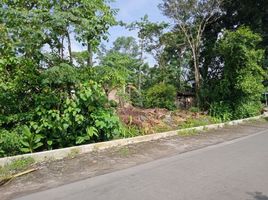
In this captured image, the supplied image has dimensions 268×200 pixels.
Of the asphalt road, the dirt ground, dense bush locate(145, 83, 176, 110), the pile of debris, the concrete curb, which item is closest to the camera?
the asphalt road

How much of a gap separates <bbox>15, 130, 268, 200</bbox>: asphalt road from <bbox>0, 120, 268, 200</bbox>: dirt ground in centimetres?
40

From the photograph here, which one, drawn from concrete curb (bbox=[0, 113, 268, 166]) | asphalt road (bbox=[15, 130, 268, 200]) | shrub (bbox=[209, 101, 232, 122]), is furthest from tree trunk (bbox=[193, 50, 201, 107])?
asphalt road (bbox=[15, 130, 268, 200])

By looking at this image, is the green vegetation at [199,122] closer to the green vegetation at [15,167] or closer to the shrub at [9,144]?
the shrub at [9,144]

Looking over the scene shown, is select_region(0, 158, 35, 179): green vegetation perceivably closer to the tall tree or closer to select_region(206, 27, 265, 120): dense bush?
select_region(206, 27, 265, 120): dense bush

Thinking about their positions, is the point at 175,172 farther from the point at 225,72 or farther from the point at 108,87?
the point at 225,72

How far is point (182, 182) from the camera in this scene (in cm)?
639

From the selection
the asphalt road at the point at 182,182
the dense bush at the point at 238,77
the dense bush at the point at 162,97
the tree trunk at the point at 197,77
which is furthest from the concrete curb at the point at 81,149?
the tree trunk at the point at 197,77

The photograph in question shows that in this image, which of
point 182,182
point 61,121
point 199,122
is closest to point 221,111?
point 199,122

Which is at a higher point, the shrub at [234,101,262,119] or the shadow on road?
the shrub at [234,101,262,119]

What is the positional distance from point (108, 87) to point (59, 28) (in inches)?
98.6

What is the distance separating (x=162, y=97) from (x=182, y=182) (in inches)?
627

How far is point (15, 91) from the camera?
32.1 ft

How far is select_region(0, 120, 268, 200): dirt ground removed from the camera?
6.54 metres

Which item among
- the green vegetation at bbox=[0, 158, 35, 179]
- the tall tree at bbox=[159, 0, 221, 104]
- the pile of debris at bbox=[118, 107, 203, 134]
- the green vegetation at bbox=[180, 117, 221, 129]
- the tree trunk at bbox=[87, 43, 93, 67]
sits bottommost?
the green vegetation at bbox=[0, 158, 35, 179]
